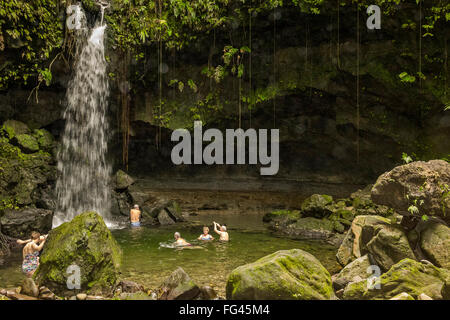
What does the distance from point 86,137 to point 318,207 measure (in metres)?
11.1

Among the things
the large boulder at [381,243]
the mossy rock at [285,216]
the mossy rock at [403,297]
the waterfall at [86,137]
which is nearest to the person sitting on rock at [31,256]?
the mossy rock at [403,297]

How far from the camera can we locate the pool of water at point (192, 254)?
6.78 m

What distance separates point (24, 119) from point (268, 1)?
11696mm

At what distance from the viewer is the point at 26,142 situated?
42.7 feet

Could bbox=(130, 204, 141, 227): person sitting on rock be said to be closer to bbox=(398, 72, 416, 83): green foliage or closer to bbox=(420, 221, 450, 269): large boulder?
bbox=(420, 221, 450, 269): large boulder

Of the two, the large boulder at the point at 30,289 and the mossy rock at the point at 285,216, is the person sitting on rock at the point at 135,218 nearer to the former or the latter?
the mossy rock at the point at 285,216

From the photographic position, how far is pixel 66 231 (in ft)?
19.4

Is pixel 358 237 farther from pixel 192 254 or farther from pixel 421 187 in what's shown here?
pixel 192 254

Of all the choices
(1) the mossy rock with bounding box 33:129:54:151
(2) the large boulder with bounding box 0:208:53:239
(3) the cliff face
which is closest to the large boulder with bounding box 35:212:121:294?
(2) the large boulder with bounding box 0:208:53:239

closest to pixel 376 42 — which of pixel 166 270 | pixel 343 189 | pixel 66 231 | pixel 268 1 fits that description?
pixel 268 1

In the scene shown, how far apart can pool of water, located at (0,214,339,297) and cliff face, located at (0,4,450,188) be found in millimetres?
5992

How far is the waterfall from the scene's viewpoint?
1458cm

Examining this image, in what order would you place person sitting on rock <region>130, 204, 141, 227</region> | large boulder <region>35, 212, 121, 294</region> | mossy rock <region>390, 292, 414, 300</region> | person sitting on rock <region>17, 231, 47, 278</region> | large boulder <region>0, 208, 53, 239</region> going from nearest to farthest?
mossy rock <region>390, 292, 414, 300</region> → large boulder <region>35, 212, 121, 294</region> → person sitting on rock <region>17, 231, 47, 278</region> → large boulder <region>0, 208, 53, 239</region> → person sitting on rock <region>130, 204, 141, 227</region>
